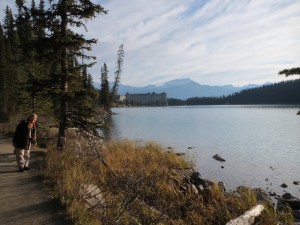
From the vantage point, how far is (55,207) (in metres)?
7.86

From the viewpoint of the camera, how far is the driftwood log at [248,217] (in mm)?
8173

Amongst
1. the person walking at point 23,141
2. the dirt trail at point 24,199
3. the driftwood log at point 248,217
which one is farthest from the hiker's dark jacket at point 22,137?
the driftwood log at point 248,217

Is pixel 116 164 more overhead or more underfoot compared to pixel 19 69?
more underfoot

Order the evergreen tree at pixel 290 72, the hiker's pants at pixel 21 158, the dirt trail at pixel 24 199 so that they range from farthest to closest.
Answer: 1. the hiker's pants at pixel 21 158
2. the evergreen tree at pixel 290 72
3. the dirt trail at pixel 24 199

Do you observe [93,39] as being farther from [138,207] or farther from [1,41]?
[1,41]

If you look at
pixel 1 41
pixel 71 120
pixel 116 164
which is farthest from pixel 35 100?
pixel 1 41

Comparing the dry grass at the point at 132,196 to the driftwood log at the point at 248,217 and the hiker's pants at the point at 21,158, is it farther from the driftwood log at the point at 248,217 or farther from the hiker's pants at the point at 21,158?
the hiker's pants at the point at 21,158

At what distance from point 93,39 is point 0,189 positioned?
7.82 meters

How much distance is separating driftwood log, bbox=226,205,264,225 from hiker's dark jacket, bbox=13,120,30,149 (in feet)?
25.4

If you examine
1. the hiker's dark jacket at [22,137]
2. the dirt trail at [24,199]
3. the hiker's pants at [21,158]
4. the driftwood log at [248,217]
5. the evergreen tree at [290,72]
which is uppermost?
the evergreen tree at [290,72]

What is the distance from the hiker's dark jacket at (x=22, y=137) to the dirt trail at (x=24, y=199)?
0.96 metres

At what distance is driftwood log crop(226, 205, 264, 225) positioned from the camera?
8.17 m

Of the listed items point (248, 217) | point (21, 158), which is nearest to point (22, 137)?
point (21, 158)

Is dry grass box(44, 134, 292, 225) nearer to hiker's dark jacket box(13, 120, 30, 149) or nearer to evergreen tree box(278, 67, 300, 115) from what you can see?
hiker's dark jacket box(13, 120, 30, 149)
